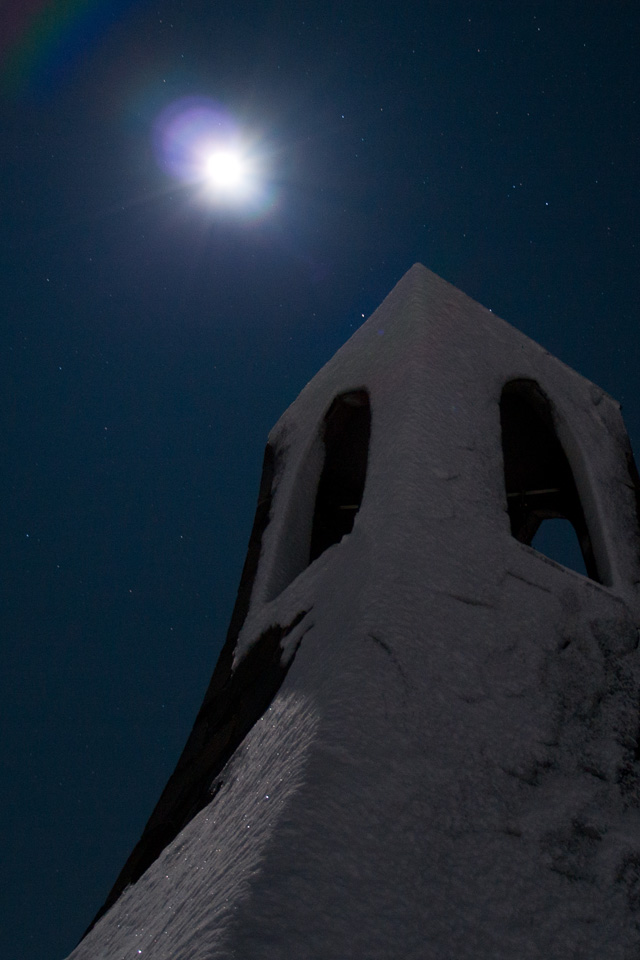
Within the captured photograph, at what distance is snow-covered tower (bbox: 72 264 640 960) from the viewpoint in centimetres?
120

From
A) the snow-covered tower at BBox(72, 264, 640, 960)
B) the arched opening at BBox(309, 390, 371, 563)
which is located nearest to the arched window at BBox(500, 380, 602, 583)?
the snow-covered tower at BBox(72, 264, 640, 960)

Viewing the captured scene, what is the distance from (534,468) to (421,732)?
3240 mm

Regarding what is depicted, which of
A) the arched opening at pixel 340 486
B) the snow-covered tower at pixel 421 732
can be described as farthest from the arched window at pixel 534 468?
the arched opening at pixel 340 486

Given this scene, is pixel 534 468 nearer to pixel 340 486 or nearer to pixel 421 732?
pixel 340 486

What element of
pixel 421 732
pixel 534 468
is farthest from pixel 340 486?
pixel 421 732

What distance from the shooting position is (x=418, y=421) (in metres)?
2.54

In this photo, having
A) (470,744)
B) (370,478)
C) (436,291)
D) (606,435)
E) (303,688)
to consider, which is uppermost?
(436,291)

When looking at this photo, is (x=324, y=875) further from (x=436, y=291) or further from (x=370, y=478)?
(x=436, y=291)

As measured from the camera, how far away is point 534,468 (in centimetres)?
448

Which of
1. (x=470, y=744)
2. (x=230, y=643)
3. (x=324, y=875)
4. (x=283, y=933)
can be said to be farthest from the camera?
(x=230, y=643)

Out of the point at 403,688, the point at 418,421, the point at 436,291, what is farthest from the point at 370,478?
the point at 436,291

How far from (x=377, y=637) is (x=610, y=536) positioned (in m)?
1.64

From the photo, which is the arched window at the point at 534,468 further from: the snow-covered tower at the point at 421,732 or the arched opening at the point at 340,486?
the arched opening at the point at 340,486

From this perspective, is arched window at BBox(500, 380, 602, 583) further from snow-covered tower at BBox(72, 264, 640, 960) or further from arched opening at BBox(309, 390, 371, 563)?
arched opening at BBox(309, 390, 371, 563)
